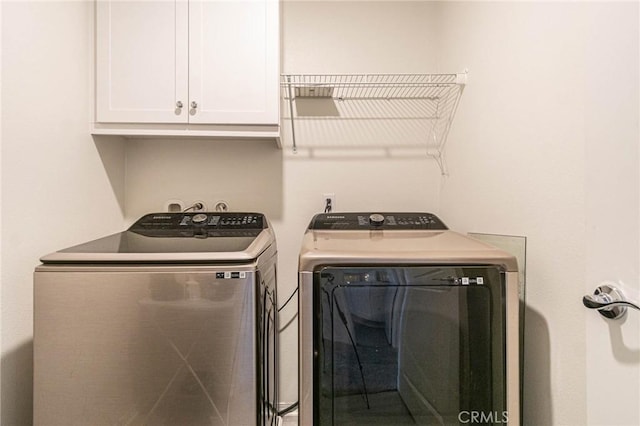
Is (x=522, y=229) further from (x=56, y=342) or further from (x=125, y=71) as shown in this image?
(x=125, y=71)

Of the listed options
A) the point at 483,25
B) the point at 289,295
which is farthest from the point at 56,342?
the point at 483,25

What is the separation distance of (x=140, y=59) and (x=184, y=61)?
0.18 m

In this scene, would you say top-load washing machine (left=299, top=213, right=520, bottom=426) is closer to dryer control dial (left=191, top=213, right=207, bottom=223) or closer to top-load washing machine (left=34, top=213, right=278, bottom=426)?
top-load washing machine (left=34, top=213, right=278, bottom=426)

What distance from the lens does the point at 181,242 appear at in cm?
119

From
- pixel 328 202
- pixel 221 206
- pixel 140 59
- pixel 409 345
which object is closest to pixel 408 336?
pixel 409 345

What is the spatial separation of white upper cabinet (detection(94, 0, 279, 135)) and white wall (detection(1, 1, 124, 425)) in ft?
0.35

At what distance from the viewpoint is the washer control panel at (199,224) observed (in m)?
1.46

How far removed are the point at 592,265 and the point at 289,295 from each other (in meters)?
1.31

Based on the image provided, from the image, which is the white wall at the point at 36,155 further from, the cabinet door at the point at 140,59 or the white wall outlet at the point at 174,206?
the white wall outlet at the point at 174,206

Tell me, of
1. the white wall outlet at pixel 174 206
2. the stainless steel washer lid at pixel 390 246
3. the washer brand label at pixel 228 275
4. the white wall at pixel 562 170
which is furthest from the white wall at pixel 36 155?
the white wall at pixel 562 170

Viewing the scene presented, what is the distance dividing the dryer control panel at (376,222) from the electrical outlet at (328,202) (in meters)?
0.18

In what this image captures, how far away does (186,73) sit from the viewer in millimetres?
1420

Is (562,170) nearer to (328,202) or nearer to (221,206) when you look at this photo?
(328,202)

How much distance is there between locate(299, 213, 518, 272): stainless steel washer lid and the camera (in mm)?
961
